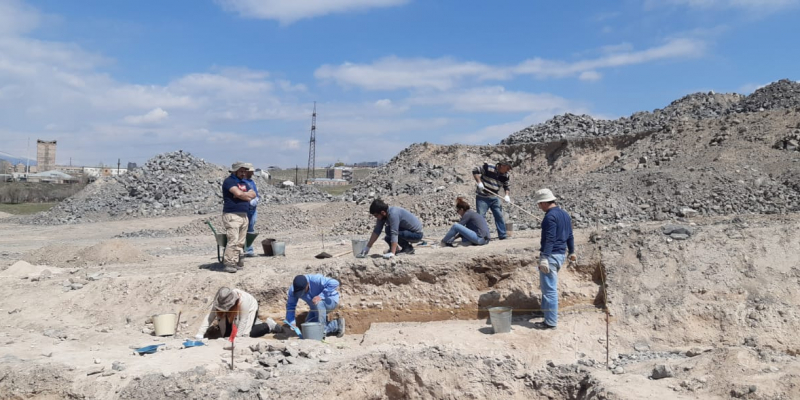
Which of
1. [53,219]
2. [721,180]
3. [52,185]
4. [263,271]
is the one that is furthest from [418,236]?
[52,185]

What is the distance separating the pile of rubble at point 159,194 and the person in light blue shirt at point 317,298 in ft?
51.7

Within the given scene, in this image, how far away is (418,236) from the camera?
27.4 feet

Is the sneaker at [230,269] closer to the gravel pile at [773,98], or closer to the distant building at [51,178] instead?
the gravel pile at [773,98]

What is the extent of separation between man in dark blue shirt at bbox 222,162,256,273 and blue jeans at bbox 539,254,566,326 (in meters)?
4.26

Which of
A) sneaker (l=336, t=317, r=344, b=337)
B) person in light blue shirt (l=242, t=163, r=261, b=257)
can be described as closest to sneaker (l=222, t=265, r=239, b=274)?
person in light blue shirt (l=242, t=163, r=261, b=257)

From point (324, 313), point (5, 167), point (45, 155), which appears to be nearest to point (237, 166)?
point (324, 313)

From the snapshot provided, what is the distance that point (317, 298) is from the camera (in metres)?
7.13

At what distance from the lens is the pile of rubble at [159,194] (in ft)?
72.4

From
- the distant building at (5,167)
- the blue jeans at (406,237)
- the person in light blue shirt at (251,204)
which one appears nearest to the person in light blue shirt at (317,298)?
the blue jeans at (406,237)

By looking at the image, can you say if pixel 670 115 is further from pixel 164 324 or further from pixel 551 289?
pixel 164 324

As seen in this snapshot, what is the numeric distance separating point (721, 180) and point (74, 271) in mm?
13330

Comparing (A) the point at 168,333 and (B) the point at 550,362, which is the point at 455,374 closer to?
(B) the point at 550,362

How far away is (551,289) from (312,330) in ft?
9.32

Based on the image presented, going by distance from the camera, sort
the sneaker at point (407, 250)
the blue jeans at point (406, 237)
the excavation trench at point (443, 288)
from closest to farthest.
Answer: the excavation trench at point (443, 288) < the blue jeans at point (406, 237) < the sneaker at point (407, 250)
